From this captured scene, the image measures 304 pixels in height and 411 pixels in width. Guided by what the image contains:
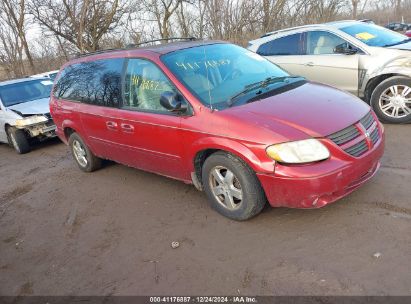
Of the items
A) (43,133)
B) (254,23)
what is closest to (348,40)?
(43,133)

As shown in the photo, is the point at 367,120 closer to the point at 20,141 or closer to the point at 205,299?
the point at 205,299

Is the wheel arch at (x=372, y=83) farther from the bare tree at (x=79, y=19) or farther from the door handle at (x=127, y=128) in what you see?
the bare tree at (x=79, y=19)

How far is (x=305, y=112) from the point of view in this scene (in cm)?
351

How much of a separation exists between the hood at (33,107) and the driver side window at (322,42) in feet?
18.7

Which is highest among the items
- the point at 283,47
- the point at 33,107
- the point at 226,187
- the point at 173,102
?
the point at 173,102

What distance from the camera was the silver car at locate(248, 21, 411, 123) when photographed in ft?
19.6

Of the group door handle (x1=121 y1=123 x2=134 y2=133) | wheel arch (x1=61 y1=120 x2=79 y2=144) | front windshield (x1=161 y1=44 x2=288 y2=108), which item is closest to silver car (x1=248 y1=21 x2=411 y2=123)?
front windshield (x1=161 y1=44 x2=288 y2=108)

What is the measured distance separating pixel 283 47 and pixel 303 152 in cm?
480

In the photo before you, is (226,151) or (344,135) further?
(226,151)

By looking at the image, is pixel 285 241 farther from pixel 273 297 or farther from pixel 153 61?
pixel 153 61

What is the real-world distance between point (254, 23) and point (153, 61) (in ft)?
43.2

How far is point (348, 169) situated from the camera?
3266mm

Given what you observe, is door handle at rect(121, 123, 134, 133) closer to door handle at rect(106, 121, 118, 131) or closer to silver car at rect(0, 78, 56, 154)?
door handle at rect(106, 121, 118, 131)

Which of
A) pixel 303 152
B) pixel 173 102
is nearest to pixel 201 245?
pixel 303 152
